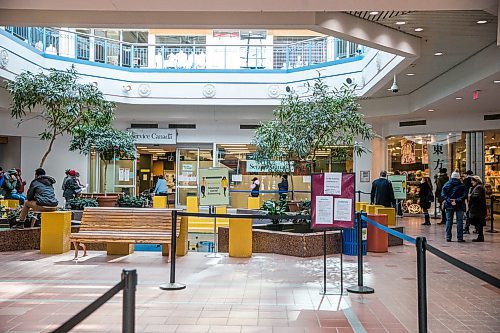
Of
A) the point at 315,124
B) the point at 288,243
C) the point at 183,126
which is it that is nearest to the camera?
the point at 288,243

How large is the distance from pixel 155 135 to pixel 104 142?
5242 mm

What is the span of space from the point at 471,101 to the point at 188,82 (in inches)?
395

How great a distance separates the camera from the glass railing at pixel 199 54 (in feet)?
62.0

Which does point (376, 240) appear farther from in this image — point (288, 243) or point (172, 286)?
point (172, 286)

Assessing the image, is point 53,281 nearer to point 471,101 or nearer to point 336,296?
point 336,296

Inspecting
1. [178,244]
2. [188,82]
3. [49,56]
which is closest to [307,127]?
[178,244]

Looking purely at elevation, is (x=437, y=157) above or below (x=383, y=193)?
above

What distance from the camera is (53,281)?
6656mm

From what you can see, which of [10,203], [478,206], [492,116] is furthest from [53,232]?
[492,116]

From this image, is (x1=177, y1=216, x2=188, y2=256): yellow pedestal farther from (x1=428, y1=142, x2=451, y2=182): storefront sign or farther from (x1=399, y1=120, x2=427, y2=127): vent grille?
(x1=399, y1=120, x2=427, y2=127): vent grille

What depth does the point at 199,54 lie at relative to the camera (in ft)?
66.0

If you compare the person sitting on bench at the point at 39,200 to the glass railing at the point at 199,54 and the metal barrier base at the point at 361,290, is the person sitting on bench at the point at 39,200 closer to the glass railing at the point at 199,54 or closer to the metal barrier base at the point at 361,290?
the metal barrier base at the point at 361,290

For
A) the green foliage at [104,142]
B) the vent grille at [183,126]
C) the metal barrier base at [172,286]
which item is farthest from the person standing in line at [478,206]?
the vent grille at [183,126]

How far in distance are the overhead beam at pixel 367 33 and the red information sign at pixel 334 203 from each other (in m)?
3.51
